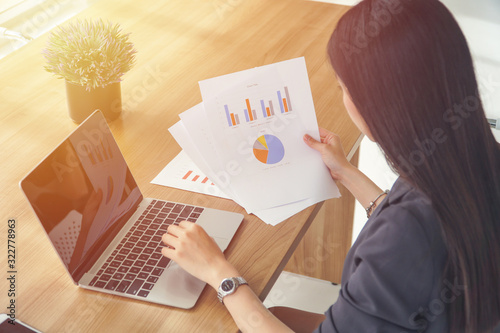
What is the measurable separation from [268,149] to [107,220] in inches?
16.4

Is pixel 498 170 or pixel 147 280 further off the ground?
pixel 498 170

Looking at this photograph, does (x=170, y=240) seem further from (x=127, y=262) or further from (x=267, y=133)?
(x=267, y=133)

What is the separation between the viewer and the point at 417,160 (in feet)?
2.81

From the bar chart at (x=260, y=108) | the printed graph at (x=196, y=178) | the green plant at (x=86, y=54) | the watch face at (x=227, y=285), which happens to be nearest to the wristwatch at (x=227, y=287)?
the watch face at (x=227, y=285)

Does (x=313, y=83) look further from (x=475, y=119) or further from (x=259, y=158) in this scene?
(x=475, y=119)

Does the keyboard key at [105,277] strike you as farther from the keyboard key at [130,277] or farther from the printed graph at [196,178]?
the printed graph at [196,178]

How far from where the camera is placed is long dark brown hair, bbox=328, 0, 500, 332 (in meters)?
0.85

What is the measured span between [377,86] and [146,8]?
4.49 feet

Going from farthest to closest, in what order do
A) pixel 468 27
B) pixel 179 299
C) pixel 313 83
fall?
pixel 468 27 < pixel 313 83 < pixel 179 299

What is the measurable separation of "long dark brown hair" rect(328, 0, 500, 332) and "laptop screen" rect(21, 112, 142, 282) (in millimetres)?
518

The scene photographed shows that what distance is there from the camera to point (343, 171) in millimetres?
1292

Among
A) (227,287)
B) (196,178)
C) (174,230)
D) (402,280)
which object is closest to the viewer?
(402,280)

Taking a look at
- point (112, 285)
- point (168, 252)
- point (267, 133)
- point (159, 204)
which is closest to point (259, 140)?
point (267, 133)

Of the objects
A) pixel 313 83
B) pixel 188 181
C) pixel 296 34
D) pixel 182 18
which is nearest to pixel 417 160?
pixel 188 181
